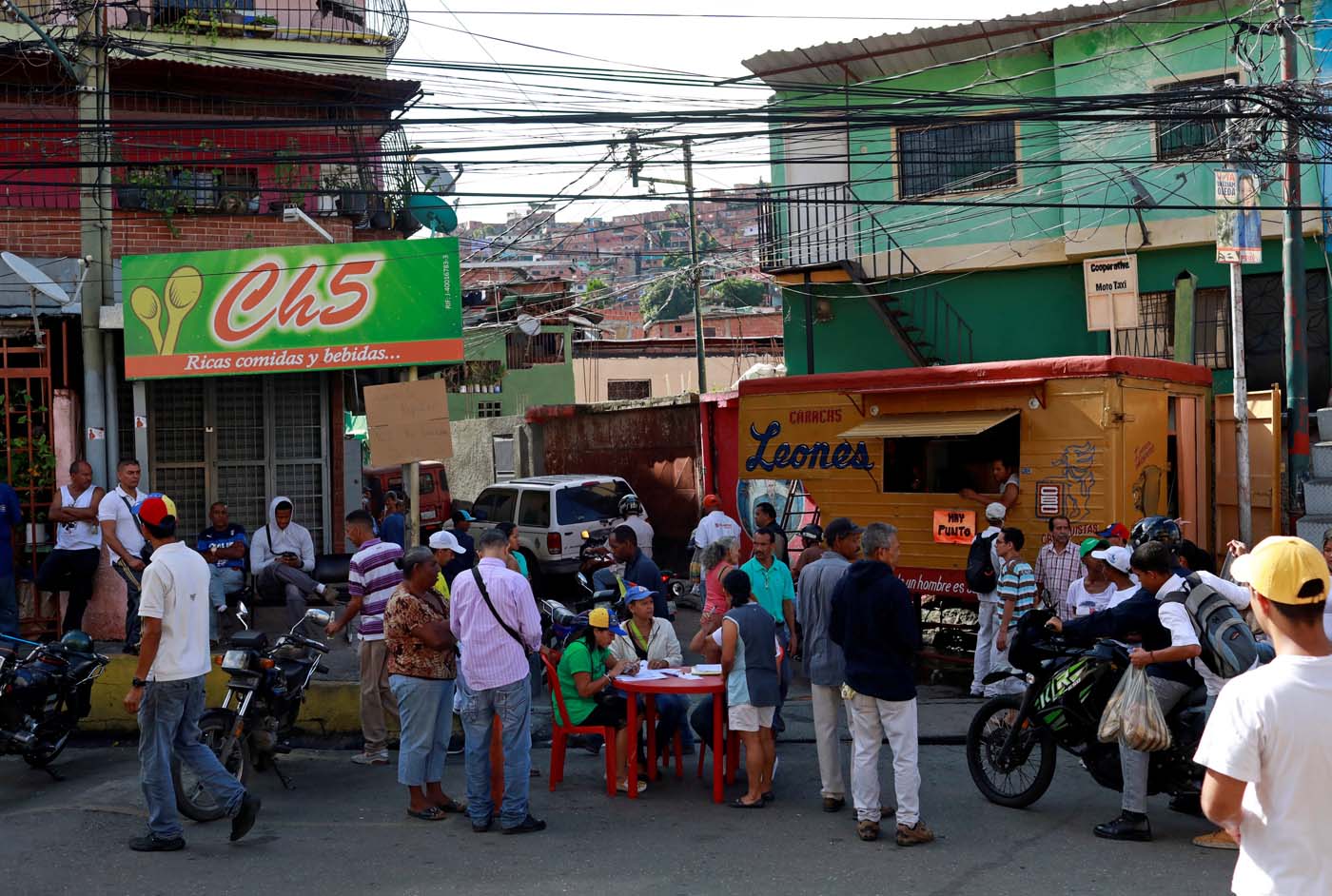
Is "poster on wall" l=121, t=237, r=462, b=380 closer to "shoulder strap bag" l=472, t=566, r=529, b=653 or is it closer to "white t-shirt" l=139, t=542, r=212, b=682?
"shoulder strap bag" l=472, t=566, r=529, b=653

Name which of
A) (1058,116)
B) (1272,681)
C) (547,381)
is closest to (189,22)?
(1058,116)

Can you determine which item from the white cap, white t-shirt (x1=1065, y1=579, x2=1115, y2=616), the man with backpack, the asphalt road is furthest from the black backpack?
Result: the white cap

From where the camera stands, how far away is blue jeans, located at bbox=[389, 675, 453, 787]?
7816 mm

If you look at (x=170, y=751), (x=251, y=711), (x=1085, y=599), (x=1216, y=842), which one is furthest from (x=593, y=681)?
(x=1085, y=599)

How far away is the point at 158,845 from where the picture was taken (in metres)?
7.24

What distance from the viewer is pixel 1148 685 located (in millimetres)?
7039

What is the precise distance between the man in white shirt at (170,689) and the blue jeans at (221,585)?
227 inches

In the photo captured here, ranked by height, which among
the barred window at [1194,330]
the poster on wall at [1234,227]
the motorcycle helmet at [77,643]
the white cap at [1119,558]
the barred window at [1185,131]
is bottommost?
the motorcycle helmet at [77,643]

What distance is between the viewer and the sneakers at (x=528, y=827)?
7.59 meters

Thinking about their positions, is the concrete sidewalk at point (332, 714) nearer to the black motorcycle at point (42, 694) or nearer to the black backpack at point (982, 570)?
the black motorcycle at point (42, 694)

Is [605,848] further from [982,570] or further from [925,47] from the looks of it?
[925,47]

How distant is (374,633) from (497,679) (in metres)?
2.08

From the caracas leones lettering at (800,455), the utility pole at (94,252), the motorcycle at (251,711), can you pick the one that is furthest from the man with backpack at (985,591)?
the utility pole at (94,252)

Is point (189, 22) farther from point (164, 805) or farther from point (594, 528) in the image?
point (164, 805)
